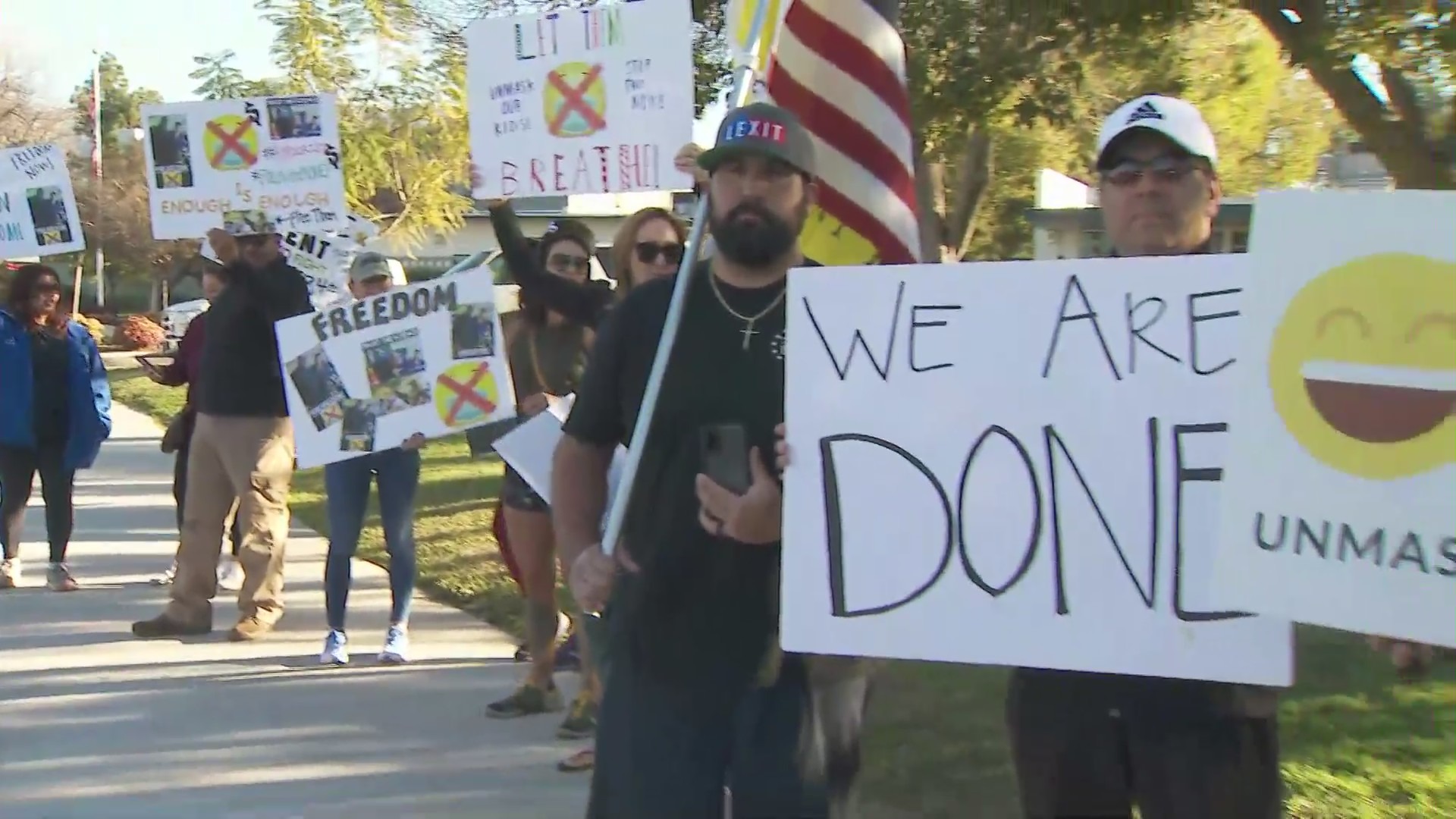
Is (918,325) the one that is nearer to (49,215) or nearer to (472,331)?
(472,331)

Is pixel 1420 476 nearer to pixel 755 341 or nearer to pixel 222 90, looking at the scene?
pixel 755 341


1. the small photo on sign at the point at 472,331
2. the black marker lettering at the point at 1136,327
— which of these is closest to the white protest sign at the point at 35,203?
the small photo on sign at the point at 472,331

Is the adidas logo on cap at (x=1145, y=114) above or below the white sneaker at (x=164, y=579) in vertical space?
above

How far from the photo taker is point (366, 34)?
1906 cm

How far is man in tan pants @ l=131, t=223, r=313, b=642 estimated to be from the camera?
716cm

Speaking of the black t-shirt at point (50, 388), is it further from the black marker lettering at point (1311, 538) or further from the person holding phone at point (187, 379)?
the black marker lettering at point (1311, 538)

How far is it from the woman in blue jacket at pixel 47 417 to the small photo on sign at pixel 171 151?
152 centimetres

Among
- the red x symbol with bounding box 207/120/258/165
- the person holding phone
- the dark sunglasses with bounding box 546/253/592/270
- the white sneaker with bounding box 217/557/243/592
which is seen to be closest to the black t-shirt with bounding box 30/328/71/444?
the person holding phone

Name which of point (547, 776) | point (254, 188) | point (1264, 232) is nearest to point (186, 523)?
point (254, 188)

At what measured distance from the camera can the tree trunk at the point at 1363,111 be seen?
6.79 m

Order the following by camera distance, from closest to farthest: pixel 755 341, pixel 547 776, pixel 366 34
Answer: pixel 755 341 < pixel 547 776 < pixel 366 34

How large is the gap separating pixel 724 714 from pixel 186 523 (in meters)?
5.04

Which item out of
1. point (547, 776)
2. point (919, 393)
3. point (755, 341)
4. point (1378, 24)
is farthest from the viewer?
point (1378, 24)

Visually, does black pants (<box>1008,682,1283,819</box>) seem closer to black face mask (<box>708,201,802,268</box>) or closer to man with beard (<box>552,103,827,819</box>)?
man with beard (<box>552,103,827,819</box>)
